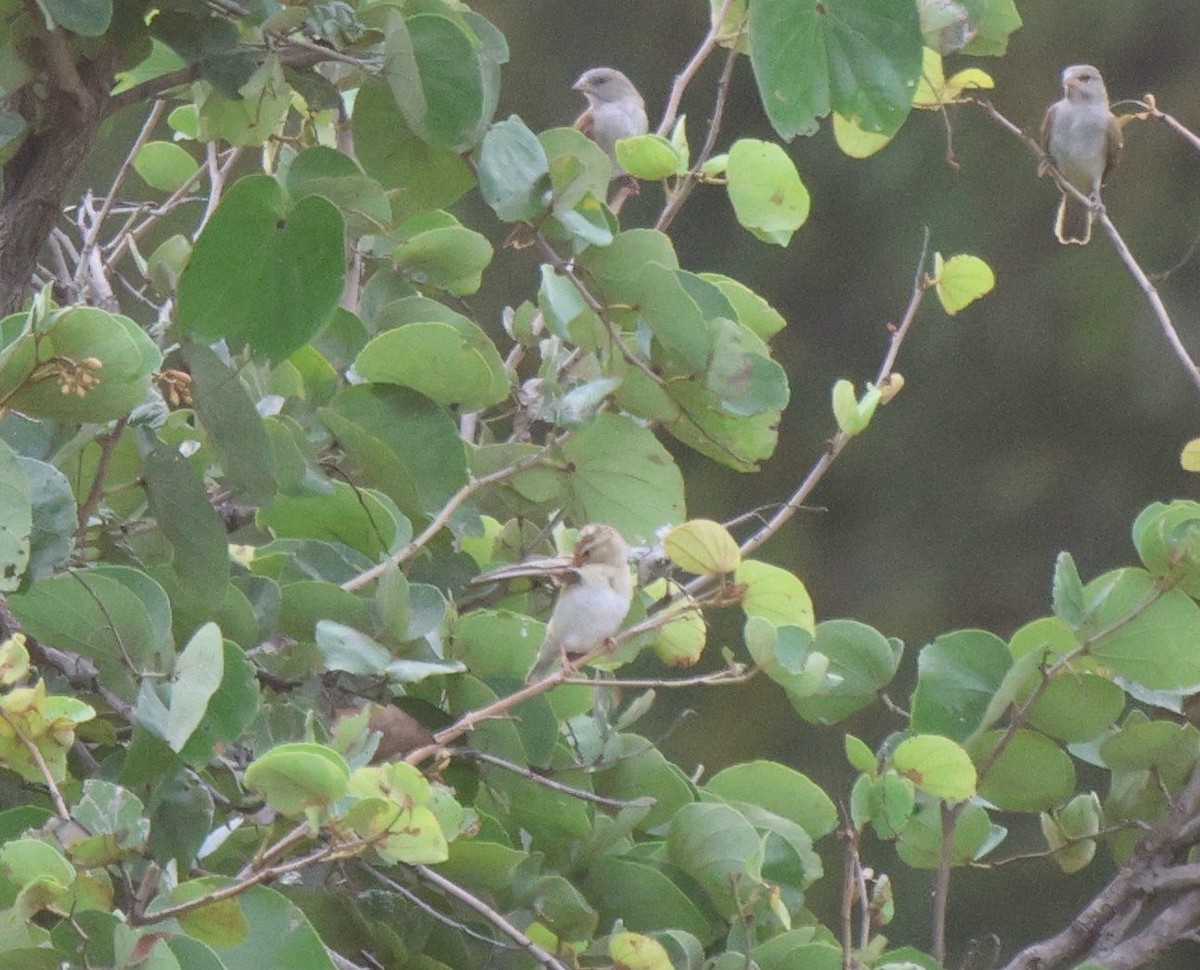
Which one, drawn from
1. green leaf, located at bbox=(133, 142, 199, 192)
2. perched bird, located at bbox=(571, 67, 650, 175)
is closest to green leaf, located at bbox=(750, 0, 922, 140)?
green leaf, located at bbox=(133, 142, 199, 192)

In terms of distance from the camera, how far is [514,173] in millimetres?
809

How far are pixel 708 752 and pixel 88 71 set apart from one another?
1.63 metres

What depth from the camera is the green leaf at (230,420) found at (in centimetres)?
73

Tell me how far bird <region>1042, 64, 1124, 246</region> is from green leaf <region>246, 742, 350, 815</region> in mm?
1763

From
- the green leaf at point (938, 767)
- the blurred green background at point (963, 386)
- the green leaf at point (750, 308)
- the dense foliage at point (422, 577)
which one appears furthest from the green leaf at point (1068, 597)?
the blurred green background at point (963, 386)

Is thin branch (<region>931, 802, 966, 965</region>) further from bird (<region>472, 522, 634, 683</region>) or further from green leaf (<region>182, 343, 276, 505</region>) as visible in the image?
green leaf (<region>182, 343, 276, 505</region>)

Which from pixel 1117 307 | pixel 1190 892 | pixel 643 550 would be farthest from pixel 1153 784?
pixel 1117 307

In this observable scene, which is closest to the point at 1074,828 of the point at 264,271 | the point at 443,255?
the point at 443,255

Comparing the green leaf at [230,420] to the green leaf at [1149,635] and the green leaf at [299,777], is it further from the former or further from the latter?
the green leaf at [1149,635]

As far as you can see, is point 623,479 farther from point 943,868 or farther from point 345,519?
point 943,868

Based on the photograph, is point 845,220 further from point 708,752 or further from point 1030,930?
point 1030,930

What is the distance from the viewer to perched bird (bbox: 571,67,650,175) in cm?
222

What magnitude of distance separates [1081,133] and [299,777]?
1.95 metres

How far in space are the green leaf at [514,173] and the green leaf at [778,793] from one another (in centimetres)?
38
